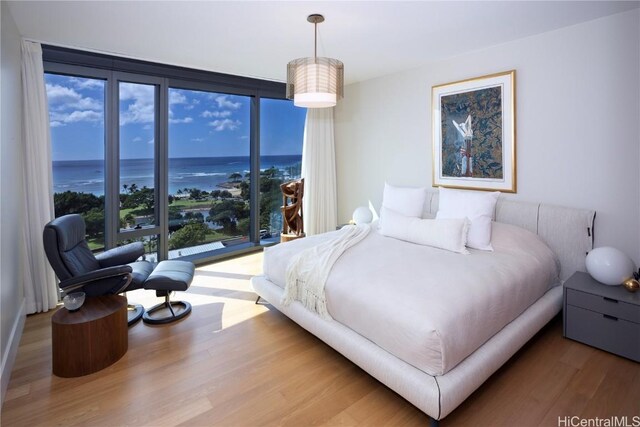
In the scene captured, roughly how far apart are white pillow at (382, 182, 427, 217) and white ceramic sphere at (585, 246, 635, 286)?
161cm

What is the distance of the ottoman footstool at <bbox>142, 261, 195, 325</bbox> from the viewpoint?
2889 mm

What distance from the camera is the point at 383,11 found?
265 centimetres

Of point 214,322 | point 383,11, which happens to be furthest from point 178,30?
point 214,322

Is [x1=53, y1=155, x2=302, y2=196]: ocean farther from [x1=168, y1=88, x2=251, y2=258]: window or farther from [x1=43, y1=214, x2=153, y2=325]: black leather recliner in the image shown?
[x1=43, y1=214, x2=153, y2=325]: black leather recliner

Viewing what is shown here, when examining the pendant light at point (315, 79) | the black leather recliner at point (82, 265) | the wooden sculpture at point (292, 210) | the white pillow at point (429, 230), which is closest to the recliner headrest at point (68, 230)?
the black leather recliner at point (82, 265)

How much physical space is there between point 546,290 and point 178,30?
3.80 metres

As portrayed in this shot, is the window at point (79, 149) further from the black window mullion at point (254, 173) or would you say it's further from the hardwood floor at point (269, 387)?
the black window mullion at point (254, 173)

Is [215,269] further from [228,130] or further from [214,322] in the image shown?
[228,130]

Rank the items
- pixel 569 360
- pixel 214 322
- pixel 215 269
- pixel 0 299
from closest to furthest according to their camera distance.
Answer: pixel 0 299 < pixel 569 360 < pixel 214 322 < pixel 215 269

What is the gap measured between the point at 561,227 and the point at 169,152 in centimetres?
437

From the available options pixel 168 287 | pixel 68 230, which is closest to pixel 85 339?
pixel 168 287

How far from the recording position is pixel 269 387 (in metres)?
2.19

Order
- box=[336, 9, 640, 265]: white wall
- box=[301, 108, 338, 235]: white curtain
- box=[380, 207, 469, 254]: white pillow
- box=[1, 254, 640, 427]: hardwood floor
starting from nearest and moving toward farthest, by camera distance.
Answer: box=[1, 254, 640, 427]: hardwood floor, box=[336, 9, 640, 265]: white wall, box=[380, 207, 469, 254]: white pillow, box=[301, 108, 338, 235]: white curtain

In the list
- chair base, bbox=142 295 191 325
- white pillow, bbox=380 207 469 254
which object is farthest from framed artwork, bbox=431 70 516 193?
chair base, bbox=142 295 191 325
